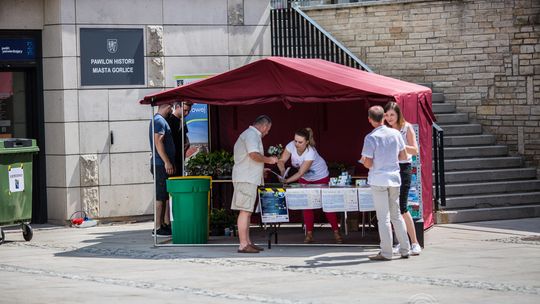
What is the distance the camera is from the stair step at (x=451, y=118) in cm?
2158

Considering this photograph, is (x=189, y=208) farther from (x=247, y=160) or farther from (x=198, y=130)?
(x=198, y=130)

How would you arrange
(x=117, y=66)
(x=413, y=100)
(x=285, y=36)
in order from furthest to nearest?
(x=285, y=36) < (x=117, y=66) < (x=413, y=100)

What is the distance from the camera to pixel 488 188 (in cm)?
1970

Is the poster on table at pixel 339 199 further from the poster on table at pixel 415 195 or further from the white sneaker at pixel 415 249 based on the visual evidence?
the white sneaker at pixel 415 249

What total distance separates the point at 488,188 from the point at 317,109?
363cm

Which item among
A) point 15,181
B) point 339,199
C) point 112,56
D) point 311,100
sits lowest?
point 339,199

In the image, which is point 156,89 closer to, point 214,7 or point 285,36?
point 214,7

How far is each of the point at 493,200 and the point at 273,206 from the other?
5387 mm

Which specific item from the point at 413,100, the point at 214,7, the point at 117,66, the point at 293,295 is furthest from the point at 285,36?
the point at 293,295

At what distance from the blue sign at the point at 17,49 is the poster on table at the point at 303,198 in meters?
5.79

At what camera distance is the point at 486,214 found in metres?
18.8

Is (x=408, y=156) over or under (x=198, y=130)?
under

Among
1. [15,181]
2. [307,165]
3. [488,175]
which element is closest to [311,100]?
[307,165]

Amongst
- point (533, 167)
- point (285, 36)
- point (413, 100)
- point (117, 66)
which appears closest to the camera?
point (413, 100)
